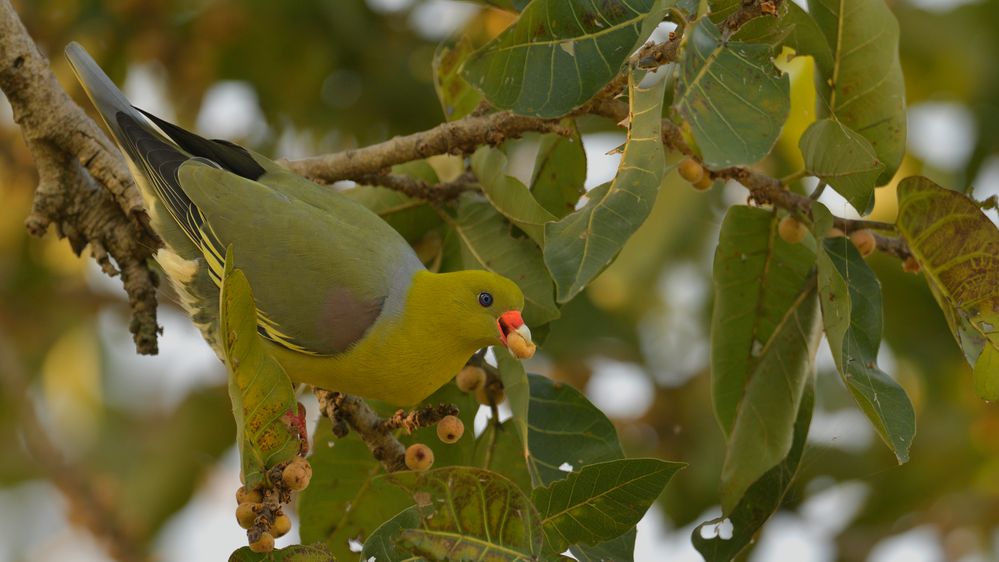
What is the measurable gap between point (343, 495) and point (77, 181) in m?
1.02

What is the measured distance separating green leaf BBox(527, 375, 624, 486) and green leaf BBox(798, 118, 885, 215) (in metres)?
0.66

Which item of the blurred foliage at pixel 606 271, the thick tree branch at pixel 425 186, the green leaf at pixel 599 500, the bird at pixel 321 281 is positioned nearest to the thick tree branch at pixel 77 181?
the bird at pixel 321 281

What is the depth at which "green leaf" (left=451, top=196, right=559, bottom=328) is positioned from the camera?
241cm

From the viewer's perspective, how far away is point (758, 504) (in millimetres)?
2301

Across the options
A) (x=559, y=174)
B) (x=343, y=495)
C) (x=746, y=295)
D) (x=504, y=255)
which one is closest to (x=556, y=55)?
(x=559, y=174)

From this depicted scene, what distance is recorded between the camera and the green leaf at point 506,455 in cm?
243

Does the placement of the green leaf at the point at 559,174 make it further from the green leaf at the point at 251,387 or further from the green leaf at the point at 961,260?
the green leaf at the point at 251,387

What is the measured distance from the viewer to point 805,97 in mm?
2805

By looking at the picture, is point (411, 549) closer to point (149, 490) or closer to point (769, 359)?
point (769, 359)

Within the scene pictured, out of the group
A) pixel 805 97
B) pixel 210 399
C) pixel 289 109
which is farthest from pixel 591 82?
pixel 210 399

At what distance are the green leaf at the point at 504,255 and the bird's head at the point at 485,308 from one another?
31 mm

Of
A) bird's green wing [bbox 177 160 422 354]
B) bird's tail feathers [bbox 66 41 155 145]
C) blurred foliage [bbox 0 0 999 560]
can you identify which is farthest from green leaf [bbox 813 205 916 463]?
blurred foliage [bbox 0 0 999 560]

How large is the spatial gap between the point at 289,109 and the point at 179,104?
466 mm

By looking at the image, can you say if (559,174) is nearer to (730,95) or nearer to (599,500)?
(730,95)
